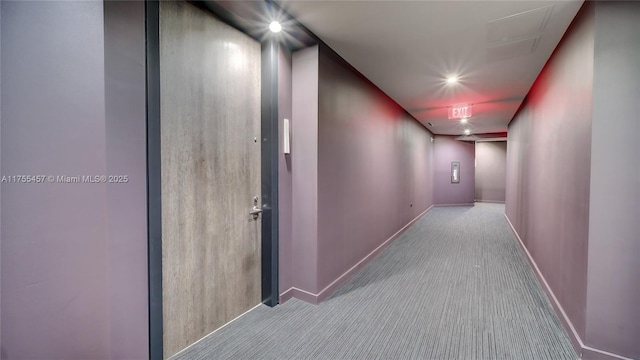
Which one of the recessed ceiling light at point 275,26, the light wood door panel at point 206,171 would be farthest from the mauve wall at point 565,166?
the light wood door panel at point 206,171

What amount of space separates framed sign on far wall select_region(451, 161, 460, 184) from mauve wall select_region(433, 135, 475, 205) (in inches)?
4.5

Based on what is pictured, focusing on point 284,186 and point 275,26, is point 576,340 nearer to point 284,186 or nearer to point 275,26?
point 284,186

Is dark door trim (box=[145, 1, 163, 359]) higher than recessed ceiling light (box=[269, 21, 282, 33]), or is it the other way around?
recessed ceiling light (box=[269, 21, 282, 33])

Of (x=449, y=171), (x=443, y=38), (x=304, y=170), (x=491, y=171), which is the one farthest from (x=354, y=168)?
(x=491, y=171)

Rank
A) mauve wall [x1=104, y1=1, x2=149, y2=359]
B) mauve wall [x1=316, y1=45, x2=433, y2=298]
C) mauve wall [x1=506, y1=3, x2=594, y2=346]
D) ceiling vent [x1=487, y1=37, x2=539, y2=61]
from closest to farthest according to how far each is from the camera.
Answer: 1. mauve wall [x1=104, y1=1, x2=149, y2=359]
2. mauve wall [x1=506, y1=3, x2=594, y2=346]
3. ceiling vent [x1=487, y1=37, x2=539, y2=61]
4. mauve wall [x1=316, y1=45, x2=433, y2=298]

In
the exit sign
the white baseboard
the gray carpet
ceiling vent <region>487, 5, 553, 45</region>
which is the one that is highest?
ceiling vent <region>487, 5, 553, 45</region>

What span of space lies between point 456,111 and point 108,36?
218 inches

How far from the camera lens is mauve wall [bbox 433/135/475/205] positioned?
382 inches

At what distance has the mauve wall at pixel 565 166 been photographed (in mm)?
1988

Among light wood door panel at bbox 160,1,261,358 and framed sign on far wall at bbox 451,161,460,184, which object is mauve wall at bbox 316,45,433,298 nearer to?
light wood door panel at bbox 160,1,261,358

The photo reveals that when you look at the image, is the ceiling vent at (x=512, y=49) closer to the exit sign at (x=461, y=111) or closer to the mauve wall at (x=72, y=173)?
the exit sign at (x=461, y=111)

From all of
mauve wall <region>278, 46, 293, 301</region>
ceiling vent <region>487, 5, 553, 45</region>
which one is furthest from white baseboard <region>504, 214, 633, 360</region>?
ceiling vent <region>487, 5, 553, 45</region>

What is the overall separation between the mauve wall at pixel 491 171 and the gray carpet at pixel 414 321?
8.16m

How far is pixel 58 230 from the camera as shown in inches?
54.5
